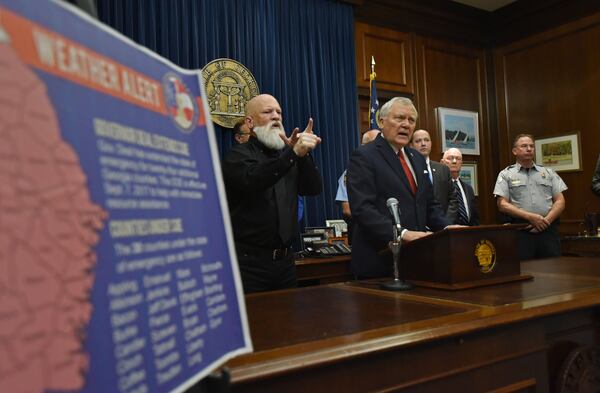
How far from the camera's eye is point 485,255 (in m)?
1.86

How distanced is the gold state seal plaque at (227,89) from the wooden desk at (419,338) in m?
2.84

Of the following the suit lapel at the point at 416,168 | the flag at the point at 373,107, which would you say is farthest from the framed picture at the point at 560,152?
the suit lapel at the point at 416,168

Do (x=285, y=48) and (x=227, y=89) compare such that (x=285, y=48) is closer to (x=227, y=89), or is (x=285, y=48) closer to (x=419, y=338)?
(x=227, y=89)

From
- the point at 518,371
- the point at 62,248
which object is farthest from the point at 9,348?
the point at 518,371

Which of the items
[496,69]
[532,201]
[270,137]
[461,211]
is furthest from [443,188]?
[496,69]

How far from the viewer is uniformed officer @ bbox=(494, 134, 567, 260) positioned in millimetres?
4164

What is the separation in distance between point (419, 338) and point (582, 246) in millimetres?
4119

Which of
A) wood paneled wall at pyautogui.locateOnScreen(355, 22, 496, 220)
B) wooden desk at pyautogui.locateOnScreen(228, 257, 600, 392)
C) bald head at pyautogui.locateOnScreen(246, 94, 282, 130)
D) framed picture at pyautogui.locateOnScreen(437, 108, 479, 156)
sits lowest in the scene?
wooden desk at pyautogui.locateOnScreen(228, 257, 600, 392)

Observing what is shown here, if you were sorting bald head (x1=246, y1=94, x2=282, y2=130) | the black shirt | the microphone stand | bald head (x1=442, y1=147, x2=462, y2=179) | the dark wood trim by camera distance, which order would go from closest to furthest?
the microphone stand
the black shirt
bald head (x1=246, y1=94, x2=282, y2=130)
bald head (x1=442, y1=147, x2=462, y2=179)
the dark wood trim


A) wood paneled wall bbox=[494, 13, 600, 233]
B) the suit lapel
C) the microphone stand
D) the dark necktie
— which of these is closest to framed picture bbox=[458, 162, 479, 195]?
wood paneled wall bbox=[494, 13, 600, 233]

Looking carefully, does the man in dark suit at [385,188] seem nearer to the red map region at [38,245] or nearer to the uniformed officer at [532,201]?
the red map region at [38,245]

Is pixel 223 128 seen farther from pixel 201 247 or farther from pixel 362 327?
pixel 201 247

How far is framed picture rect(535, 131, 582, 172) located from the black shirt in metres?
4.62

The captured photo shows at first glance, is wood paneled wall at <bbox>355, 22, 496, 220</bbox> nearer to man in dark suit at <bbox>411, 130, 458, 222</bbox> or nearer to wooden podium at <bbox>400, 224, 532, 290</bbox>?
man in dark suit at <bbox>411, 130, 458, 222</bbox>
